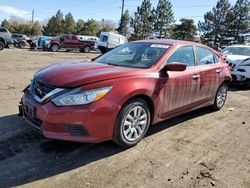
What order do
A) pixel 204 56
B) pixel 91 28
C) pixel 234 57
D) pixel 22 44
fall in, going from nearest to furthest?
pixel 204 56
pixel 234 57
pixel 22 44
pixel 91 28

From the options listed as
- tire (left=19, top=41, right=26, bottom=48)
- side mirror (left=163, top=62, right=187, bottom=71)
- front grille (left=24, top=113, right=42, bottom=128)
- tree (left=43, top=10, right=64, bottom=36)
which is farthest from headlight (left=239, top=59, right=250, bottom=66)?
tree (left=43, top=10, right=64, bottom=36)

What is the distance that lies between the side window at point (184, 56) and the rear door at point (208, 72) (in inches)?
7.8

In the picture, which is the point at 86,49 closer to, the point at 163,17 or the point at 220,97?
the point at 220,97

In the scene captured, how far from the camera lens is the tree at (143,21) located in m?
57.2

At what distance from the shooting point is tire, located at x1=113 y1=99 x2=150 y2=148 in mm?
4133

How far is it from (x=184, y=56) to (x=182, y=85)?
61 cm

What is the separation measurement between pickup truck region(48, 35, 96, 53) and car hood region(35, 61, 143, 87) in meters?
26.0

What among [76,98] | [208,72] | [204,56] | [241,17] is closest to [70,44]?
[204,56]

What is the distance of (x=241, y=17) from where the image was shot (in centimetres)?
5072

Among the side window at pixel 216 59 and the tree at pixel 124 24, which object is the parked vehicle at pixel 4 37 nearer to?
the side window at pixel 216 59

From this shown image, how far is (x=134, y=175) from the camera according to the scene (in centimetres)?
365

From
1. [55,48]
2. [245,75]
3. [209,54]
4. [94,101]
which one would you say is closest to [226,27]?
[55,48]

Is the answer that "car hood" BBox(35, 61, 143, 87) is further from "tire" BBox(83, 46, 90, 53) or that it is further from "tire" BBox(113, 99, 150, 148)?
"tire" BBox(83, 46, 90, 53)

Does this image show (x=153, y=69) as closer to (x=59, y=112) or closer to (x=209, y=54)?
(x=59, y=112)
